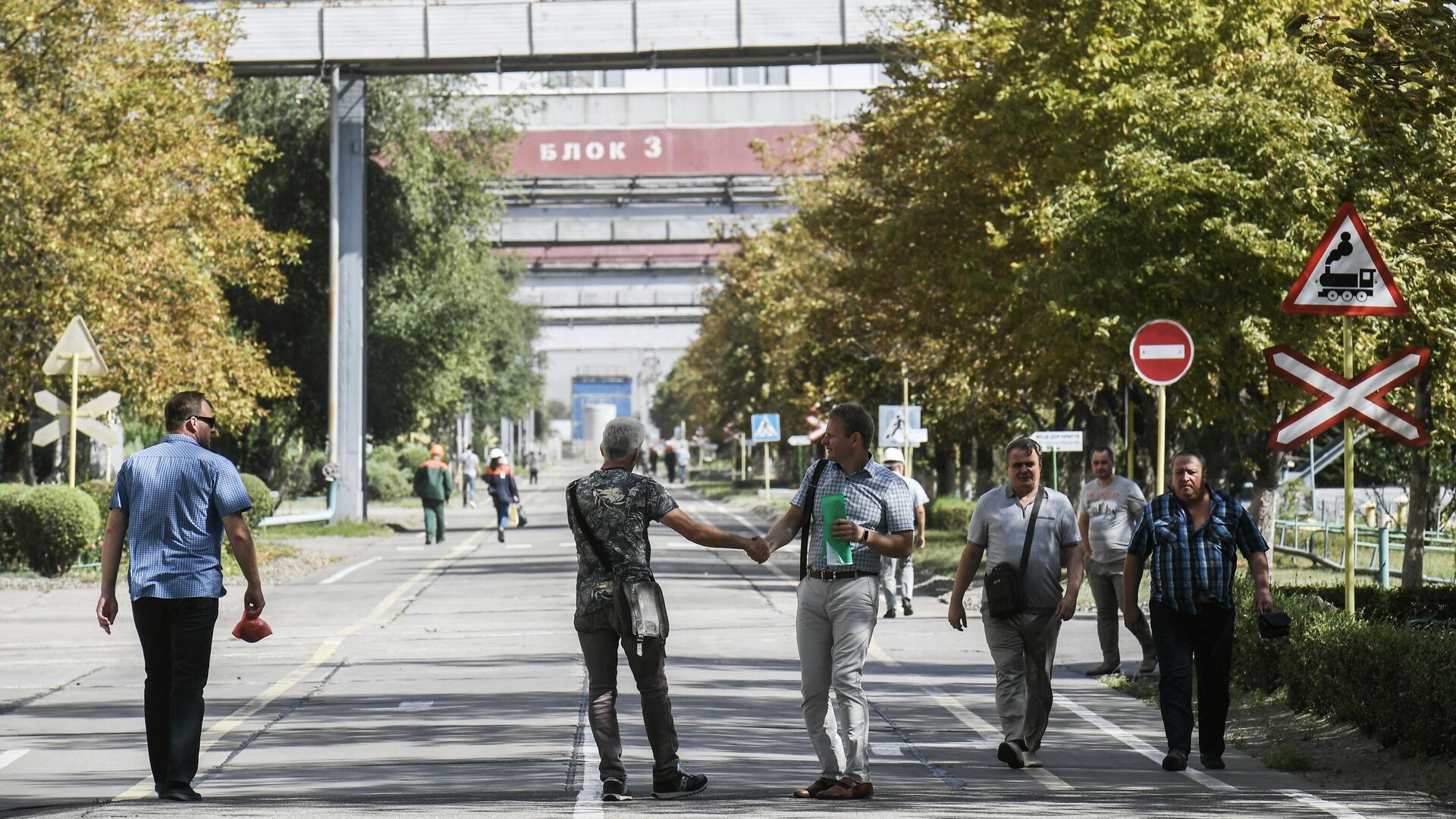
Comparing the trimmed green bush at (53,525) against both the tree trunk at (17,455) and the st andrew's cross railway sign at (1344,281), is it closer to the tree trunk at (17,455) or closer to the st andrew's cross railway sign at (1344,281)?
the tree trunk at (17,455)

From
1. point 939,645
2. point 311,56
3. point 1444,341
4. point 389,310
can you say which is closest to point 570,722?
point 939,645

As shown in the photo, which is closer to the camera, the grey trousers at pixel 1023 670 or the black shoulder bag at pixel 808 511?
the black shoulder bag at pixel 808 511

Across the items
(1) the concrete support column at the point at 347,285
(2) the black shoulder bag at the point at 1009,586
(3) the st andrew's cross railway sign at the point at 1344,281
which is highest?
(1) the concrete support column at the point at 347,285

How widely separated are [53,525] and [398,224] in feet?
63.4

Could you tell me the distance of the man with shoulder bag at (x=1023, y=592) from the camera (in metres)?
10.1

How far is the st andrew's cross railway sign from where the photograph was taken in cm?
1166

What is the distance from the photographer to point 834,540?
8.86 metres

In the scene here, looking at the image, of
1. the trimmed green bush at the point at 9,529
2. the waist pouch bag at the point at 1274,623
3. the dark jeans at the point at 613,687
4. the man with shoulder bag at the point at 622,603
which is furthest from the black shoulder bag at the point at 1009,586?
the trimmed green bush at the point at 9,529

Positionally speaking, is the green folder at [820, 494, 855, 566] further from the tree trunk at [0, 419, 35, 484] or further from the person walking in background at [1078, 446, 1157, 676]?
the tree trunk at [0, 419, 35, 484]

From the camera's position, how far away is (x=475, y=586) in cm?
2472

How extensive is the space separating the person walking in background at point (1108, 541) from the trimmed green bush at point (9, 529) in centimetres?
1479

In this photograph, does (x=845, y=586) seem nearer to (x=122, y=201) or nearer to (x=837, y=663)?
(x=837, y=663)

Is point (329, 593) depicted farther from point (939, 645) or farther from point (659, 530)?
point (659, 530)

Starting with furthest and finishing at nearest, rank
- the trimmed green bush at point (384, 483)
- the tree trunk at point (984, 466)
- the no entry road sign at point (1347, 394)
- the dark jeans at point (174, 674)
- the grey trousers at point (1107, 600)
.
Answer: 1. the trimmed green bush at point (384, 483)
2. the tree trunk at point (984, 466)
3. the grey trousers at point (1107, 600)
4. the no entry road sign at point (1347, 394)
5. the dark jeans at point (174, 674)
